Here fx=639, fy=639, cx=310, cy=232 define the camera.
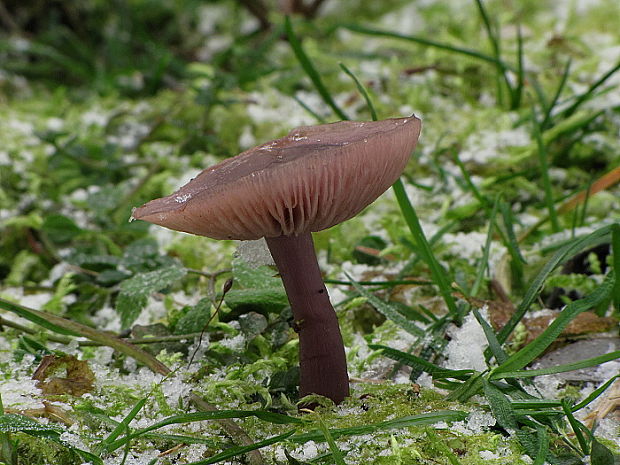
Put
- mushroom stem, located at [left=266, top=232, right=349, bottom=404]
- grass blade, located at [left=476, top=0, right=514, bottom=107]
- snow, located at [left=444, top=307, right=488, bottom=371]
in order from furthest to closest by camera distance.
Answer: grass blade, located at [left=476, top=0, right=514, bottom=107]
snow, located at [left=444, top=307, right=488, bottom=371]
mushroom stem, located at [left=266, top=232, right=349, bottom=404]

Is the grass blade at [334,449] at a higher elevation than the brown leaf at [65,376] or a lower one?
lower

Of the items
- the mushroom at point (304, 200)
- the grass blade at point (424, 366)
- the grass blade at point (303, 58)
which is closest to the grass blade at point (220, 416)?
the mushroom at point (304, 200)

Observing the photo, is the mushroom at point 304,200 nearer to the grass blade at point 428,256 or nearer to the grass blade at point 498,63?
the grass blade at point 428,256

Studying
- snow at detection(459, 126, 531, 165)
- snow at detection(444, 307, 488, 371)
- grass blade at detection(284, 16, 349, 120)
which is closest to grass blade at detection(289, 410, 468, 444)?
snow at detection(444, 307, 488, 371)

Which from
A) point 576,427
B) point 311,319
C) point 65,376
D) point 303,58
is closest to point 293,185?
point 311,319

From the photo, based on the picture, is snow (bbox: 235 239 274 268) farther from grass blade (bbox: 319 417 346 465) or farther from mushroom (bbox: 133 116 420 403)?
grass blade (bbox: 319 417 346 465)

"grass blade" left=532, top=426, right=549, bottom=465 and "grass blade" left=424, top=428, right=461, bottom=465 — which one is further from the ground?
"grass blade" left=424, top=428, right=461, bottom=465

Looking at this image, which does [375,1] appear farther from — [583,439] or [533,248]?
[583,439]
